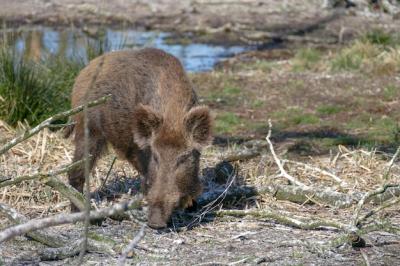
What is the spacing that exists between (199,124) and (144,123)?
385 mm

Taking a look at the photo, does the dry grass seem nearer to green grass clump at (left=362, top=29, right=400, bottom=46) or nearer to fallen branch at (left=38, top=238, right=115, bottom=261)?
fallen branch at (left=38, top=238, right=115, bottom=261)

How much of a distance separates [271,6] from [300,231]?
1704cm

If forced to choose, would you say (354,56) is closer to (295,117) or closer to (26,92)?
(295,117)

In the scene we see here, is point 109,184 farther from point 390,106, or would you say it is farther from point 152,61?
point 390,106

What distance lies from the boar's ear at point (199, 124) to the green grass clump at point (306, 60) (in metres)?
8.14

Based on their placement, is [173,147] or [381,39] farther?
[381,39]

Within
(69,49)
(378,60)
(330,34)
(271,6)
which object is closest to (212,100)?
(69,49)

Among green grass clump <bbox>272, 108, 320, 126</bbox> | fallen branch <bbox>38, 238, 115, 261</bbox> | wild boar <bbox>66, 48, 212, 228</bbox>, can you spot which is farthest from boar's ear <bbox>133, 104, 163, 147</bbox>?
green grass clump <bbox>272, 108, 320, 126</bbox>

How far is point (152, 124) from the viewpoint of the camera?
611cm

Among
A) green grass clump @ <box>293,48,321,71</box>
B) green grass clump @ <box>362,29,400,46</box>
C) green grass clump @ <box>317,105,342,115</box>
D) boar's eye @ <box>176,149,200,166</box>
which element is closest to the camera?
boar's eye @ <box>176,149,200,166</box>

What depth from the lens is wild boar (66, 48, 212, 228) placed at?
234 inches

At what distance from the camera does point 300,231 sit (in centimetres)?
608

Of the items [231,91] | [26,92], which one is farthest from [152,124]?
[231,91]

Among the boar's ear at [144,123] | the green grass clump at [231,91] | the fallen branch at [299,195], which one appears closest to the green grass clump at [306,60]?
the green grass clump at [231,91]
